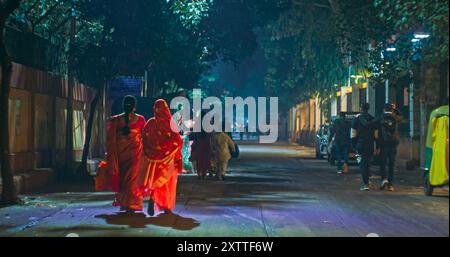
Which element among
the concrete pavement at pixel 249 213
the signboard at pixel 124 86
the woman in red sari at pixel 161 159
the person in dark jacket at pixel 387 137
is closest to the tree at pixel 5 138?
the concrete pavement at pixel 249 213

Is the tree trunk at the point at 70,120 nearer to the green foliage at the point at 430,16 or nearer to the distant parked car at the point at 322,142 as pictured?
the green foliage at the point at 430,16

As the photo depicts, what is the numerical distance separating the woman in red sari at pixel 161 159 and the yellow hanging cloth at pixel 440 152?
4163 mm

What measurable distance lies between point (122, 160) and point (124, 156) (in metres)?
0.07

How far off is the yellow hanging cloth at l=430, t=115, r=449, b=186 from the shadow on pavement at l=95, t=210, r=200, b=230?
361 cm

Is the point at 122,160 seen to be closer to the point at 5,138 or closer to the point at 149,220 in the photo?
the point at 149,220

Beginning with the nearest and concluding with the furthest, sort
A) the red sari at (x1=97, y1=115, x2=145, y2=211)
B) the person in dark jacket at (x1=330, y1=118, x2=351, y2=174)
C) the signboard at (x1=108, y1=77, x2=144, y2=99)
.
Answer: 1. the red sari at (x1=97, y1=115, x2=145, y2=211)
2. the person in dark jacket at (x1=330, y1=118, x2=351, y2=174)
3. the signboard at (x1=108, y1=77, x2=144, y2=99)

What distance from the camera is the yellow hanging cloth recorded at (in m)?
12.0

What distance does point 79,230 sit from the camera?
11.6m

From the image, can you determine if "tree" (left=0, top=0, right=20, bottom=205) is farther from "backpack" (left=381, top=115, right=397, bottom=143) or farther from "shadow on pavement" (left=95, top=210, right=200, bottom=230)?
"backpack" (left=381, top=115, right=397, bottom=143)

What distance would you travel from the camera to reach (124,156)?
13844mm

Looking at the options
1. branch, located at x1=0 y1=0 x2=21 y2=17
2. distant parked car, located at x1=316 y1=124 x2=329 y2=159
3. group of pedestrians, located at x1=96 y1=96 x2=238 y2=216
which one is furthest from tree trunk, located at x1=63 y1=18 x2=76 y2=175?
distant parked car, located at x1=316 y1=124 x2=329 y2=159
